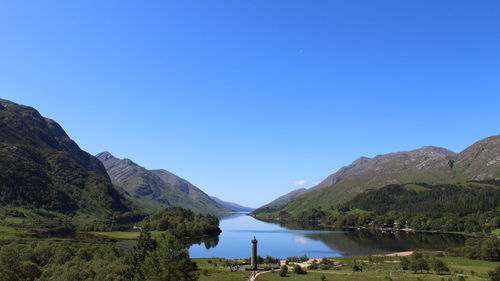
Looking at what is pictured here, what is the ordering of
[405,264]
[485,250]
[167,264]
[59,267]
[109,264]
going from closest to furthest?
Result: [167,264] → [109,264] → [59,267] → [405,264] → [485,250]

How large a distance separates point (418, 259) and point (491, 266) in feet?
90.5

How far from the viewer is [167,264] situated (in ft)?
181

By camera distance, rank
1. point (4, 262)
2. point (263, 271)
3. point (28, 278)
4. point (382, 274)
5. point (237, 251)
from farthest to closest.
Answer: point (237, 251)
point (263, 271)
point (382, 274)
point (28, 278)
point (4, 262)

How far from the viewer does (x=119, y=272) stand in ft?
236

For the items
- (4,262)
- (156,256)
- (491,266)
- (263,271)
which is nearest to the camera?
(156,256)

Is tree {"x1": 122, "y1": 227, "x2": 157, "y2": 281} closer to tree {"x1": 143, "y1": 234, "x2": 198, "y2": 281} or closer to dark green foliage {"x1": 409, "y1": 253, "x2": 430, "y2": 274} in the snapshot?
tree {"x1": 143, "y1": 234, "x2": 198, "y2": 281}

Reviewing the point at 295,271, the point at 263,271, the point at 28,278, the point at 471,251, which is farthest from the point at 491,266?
the point at 28,278

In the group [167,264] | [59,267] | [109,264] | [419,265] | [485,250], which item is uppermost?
[167,264]

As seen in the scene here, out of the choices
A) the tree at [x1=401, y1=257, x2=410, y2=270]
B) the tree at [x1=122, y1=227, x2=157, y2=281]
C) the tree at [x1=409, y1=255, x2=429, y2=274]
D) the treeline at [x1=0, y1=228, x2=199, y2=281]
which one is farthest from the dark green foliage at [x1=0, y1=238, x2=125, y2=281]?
the tree at [x1=401, y1=257, x2=410, y2=270]

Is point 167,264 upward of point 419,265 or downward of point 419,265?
upward

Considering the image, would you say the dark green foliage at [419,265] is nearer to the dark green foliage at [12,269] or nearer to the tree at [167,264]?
the tree at [167,264]

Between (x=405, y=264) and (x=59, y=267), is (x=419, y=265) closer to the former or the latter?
(x=405, y=264)

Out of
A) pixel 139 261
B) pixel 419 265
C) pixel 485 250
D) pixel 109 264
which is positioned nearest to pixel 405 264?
pixel 419 265

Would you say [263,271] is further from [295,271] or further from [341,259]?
[341,259]
